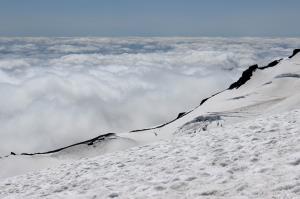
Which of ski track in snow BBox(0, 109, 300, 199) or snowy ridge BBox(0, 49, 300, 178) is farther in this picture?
snowy ridge BBox(0, 49, 300, 178)

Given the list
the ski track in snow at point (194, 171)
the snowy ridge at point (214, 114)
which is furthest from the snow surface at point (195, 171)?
the snowy ridge at point (214, 114)

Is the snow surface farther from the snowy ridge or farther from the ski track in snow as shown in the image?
the snowy ridge

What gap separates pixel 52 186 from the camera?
1571cm

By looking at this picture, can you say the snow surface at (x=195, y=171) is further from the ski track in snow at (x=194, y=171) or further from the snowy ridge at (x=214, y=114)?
the snowy ridge at (x=214, y=114)

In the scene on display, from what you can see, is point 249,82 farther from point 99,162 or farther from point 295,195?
point 295,195

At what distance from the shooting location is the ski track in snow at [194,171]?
466 inches

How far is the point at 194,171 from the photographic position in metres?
14.1

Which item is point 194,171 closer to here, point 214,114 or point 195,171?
point 195,171

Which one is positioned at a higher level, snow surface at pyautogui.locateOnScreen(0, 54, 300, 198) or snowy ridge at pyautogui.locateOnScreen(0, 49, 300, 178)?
snow surface at pyautogui.locateOnScreen(0, 54, 300, 198)

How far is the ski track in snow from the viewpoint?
1184cm

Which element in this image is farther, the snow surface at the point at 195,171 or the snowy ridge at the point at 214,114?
the snowy ridge at the point at 214,114

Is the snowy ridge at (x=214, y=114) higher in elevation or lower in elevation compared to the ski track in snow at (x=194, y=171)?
lower

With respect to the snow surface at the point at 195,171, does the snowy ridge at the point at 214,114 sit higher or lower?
lower

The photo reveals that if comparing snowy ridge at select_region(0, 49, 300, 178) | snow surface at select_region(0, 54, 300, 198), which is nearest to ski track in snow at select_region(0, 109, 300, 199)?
snow surface at select_region(0, 54, 300, 198)
